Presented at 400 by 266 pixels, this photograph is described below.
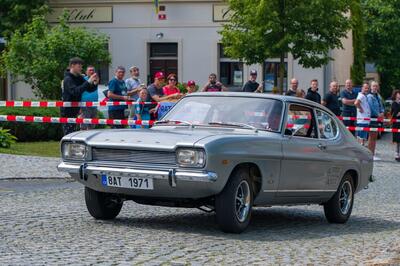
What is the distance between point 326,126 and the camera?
12273 mm

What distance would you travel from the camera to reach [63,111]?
65.0 ft

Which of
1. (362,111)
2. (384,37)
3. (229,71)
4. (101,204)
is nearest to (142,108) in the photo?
(362,111)

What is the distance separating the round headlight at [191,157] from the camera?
9.77m

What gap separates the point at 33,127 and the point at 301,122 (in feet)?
46.2

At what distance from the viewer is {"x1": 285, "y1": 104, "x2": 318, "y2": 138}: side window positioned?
1141 centimetres

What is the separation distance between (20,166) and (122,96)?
4.71 meters

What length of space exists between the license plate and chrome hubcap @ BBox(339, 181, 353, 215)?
10.0 ft

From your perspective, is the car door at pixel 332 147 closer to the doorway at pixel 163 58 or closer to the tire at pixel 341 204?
the tire at pixel 341 204

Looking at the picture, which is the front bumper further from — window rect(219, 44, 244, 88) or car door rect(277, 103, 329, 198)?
window rect(219, 44, 244, 88)

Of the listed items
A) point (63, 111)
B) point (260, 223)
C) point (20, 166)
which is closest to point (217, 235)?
point (260, 223)

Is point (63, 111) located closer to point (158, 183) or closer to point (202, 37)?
point (158, 183)

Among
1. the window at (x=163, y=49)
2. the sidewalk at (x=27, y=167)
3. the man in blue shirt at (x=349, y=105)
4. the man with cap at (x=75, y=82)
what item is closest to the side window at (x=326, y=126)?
the sidewalk at (x=27, y=167)

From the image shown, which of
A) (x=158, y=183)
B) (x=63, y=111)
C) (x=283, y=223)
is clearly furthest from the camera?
(x=63, y=111)

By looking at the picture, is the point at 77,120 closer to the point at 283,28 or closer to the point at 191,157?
the point at 191,157
